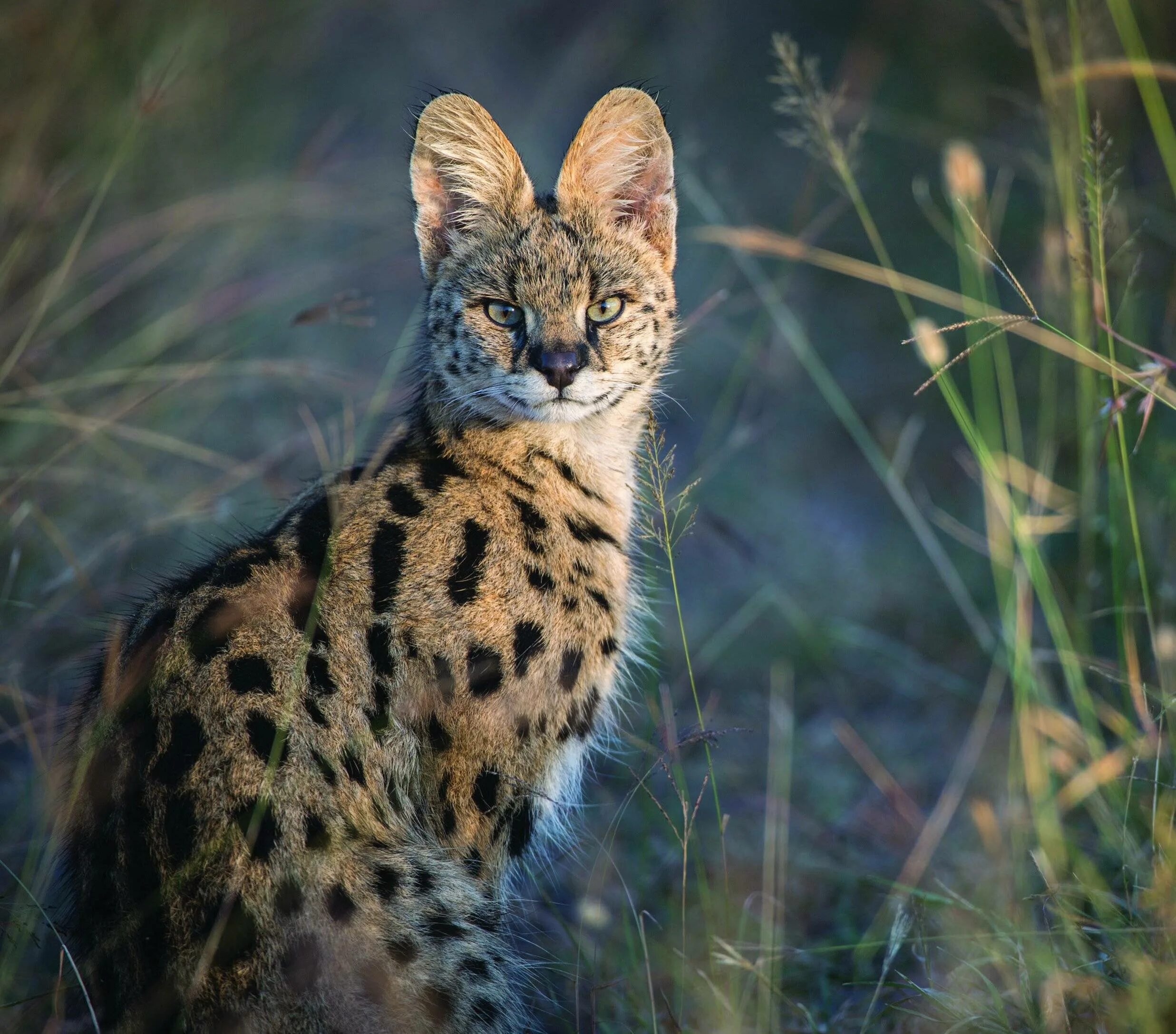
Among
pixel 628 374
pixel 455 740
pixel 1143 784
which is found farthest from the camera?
pixel 628 374

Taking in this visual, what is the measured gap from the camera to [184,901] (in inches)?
99.6

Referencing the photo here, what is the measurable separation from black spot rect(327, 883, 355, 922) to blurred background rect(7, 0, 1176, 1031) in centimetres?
74

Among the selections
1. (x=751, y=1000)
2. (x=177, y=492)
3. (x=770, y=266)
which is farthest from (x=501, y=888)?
(x=770, y=266)

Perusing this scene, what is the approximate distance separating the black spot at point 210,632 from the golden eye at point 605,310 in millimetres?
1383

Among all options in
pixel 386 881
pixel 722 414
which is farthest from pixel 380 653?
pixel 722 414

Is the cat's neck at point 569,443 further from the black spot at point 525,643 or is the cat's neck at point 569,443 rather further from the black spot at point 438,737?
the black spot at point 438,737

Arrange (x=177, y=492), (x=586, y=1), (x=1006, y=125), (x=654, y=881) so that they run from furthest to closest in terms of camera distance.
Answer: (x=586, y=1) → (x=1006, y=125) → (x=177, y=492) → (x=654, y=881)

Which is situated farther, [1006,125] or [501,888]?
[1006,125]

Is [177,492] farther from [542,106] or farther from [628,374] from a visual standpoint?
[542,106]

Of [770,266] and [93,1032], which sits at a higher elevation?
[770,266]

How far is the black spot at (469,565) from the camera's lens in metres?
3.14

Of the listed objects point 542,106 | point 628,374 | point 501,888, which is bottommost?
point 501,888

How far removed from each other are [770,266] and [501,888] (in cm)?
470

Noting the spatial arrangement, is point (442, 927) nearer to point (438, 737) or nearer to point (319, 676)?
point (438, 737)
